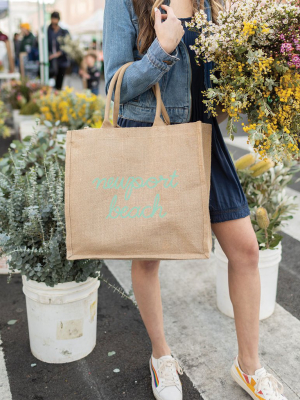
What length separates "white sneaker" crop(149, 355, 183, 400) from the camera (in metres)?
2.01

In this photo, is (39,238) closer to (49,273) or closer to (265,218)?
(49,273)

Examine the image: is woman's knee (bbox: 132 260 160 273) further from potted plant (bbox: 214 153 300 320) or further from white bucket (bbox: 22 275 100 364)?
potted plant (bbox: 214 153 300 320)

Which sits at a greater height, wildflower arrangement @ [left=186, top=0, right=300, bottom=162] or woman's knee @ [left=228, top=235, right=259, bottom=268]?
wildflower arrangement @ [left=186, top=0, right=300, bottom=162]

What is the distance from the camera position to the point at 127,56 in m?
1.63

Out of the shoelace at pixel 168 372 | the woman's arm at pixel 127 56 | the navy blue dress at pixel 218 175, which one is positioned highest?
the woman's arm at pixel 127 56

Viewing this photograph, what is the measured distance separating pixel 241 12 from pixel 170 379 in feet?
5.02

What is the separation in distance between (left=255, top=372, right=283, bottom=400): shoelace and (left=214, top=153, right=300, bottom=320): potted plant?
66cm

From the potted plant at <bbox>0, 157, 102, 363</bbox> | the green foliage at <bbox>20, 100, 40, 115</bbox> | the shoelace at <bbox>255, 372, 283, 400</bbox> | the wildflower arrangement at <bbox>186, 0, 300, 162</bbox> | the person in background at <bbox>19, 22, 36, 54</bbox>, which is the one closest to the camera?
the wildflower arrangement at <bbox>186, 0, 300, 162</bbox>

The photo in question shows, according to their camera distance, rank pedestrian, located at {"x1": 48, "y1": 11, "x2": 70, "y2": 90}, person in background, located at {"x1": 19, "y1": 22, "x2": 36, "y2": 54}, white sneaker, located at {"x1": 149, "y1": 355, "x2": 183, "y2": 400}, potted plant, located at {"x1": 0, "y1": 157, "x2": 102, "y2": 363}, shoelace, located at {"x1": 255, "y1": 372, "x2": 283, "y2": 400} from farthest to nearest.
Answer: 1. person in background, located at {"x1": 19, "y1": 22, "x2": 36, "y2": 54}
2. pedestrian, located at {"x1": 48, "y1": 11, "x2": 70, "y2": 90}
3. potted plant, located at {"x1": 0, "y1": 157, "x2": 102, "y2": 363}
4. white sneaker, located at {"x1": 149, "y1": 355, "x2": 183, "y2": 400}
5. shoelace, located at {"x1": 255, "y1": 372, "x2": 283, "y2": 400}

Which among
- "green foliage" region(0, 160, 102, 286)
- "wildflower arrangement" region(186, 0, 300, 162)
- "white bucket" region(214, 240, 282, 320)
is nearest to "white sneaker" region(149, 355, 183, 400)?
"green foliage" region(0, 160, 102, 286)

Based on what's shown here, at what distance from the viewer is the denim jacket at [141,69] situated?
61.0 inches

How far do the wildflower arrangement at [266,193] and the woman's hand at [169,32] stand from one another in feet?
3.88

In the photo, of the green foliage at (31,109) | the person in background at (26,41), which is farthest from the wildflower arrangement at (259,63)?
the person in background at (26,41)

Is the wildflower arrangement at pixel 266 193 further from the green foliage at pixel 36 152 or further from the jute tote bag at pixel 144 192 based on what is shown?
the green foliage at pixel 36 152
